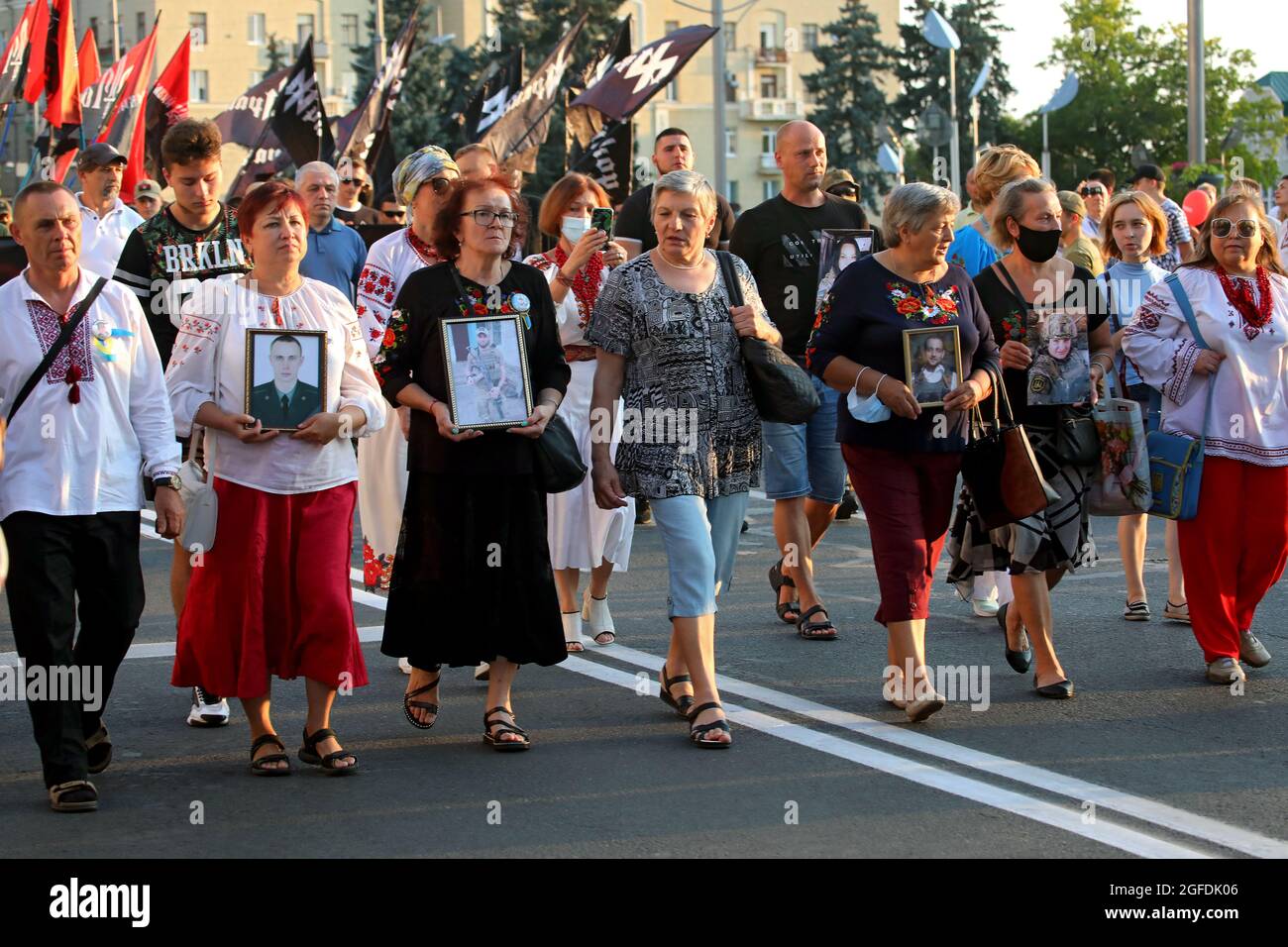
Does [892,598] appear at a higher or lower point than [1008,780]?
higher

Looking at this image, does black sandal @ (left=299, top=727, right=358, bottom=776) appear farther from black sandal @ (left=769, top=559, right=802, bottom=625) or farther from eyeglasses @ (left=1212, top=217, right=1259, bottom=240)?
eyeglasses @ (left=1212, top=217, right=1259, bottom=240)

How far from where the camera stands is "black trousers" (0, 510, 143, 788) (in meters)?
6.32

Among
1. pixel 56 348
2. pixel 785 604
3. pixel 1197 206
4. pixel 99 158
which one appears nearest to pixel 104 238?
pixel 99 158

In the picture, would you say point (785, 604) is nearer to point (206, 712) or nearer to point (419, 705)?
point (419, 705)

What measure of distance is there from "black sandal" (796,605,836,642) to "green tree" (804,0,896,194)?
274ft

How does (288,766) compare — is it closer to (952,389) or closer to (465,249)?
(465,249)

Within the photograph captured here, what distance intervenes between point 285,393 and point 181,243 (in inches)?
66.4

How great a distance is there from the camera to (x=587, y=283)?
29.3ft

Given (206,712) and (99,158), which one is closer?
(206,712)

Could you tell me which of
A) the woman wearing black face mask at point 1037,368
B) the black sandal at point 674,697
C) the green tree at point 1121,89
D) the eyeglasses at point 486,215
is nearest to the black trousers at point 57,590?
the eyeglasses at point 486,215

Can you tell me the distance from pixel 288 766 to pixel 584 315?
9.66ft

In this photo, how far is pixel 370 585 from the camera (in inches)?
363

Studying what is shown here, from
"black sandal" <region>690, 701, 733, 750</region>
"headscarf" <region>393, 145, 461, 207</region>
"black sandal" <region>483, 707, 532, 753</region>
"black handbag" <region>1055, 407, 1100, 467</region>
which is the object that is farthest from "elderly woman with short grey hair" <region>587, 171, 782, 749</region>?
"headscarf" <region>393, 145, 461, 207</region>

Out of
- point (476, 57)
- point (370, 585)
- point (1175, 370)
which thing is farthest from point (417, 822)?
point (476, 57)
